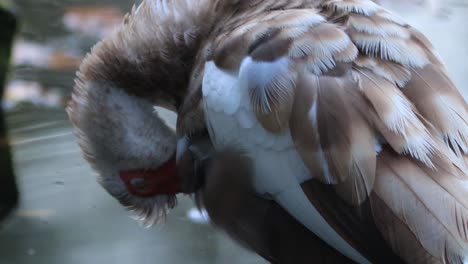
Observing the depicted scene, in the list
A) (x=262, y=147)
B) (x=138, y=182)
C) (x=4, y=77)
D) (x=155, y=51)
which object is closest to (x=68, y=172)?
(x=4, y=77)

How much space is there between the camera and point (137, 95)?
10.8ft

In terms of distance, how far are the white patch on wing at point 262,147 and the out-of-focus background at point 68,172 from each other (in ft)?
2.85

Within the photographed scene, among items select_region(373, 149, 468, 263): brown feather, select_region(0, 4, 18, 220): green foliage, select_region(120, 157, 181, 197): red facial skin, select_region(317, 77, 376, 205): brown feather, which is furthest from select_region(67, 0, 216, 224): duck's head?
select_region(0, 4, 18, 220): green foliage

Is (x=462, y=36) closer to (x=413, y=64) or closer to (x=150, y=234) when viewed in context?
(x=150, y=234)

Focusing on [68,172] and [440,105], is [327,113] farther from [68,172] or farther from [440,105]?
[68,172]

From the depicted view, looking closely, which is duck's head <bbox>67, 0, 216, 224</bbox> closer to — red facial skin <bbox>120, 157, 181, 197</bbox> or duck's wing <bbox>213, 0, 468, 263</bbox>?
red facial skin <bbox>120, 157, 181, 197</bbox>

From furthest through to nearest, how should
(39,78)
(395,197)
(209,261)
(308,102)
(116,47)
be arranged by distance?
(39,78) → (209,261) → (116,47) → (308,102) → (395,197)

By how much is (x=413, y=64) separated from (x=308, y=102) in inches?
15.8

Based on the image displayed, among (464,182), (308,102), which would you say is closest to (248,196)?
(308,102)

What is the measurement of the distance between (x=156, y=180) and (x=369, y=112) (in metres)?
1.14

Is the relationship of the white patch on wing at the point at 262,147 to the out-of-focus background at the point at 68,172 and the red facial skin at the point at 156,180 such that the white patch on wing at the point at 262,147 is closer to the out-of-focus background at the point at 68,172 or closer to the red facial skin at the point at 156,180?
the red facial skin at the point at 156,180

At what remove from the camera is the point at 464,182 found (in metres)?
2.41

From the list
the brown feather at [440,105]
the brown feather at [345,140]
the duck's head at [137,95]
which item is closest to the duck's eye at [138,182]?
the duck's head at [137,95]

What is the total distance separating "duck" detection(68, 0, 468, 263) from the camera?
93.4 inches
